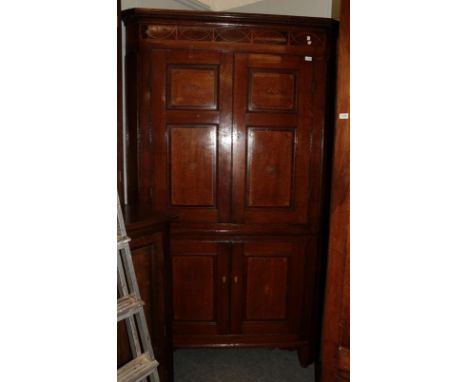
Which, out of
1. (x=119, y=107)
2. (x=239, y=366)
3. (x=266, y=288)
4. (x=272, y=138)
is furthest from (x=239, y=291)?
(x=119, y=107)

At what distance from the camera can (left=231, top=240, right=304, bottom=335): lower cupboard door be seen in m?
2.09

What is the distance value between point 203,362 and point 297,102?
1777mm

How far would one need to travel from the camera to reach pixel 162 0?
7.99 feet

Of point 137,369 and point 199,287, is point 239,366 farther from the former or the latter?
point 137,369

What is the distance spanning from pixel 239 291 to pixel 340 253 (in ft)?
4.32

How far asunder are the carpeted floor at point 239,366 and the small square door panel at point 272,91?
163 cm

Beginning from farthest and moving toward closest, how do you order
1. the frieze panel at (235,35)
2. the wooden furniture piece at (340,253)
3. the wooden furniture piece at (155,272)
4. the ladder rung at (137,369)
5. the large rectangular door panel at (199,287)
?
1. the large rectangular door panel at (199,287)
2. the frieze panel at (235,35)
3. the wooden furniture piece at (155,272)
4. the ladder rung at (137,369)
5. the wooden furniture piece at (340,253)

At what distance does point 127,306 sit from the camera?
1.07 meters

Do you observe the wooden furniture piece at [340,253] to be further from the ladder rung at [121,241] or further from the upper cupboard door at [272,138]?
the upper cupboard door at [272,138]

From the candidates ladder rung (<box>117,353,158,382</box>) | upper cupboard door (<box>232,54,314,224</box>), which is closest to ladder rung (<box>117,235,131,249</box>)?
ladder rung (<box>117,353,158,382</box>)

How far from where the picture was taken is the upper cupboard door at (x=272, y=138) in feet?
6.48

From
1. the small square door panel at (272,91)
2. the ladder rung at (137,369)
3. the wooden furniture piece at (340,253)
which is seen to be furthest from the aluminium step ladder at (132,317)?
the small square door panel at (272,91)
